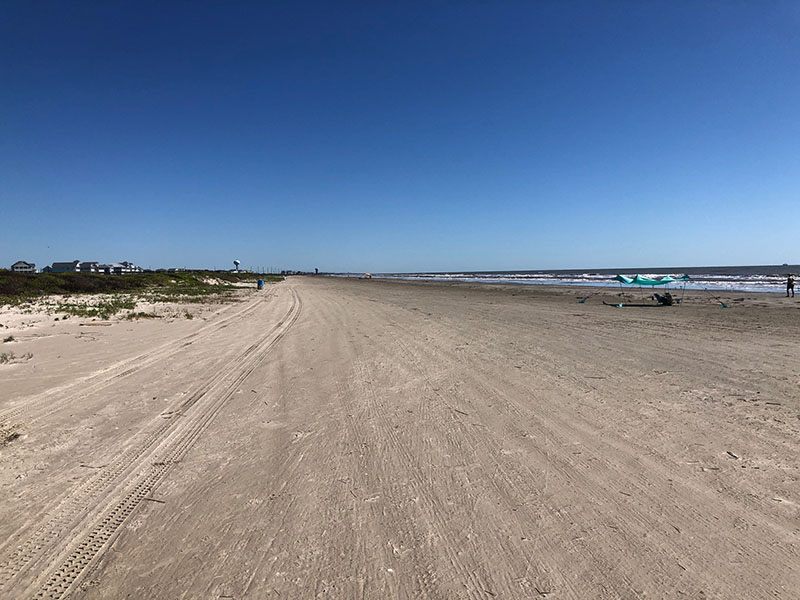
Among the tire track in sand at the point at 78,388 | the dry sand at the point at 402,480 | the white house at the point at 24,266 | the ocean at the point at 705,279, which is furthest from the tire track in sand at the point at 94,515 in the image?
the white house at the point at 24,266

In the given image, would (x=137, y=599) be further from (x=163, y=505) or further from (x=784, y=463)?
(x=784, y=463)

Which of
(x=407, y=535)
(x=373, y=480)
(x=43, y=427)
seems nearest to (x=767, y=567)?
(x=407, y=535)

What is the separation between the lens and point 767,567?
2.35 metres

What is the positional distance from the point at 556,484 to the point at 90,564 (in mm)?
3421

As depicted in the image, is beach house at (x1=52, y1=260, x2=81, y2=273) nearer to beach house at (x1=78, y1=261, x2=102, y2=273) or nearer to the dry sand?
beach house at (x1=78, y1=261, x2=102, y2=273)

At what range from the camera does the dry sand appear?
2.34 meters

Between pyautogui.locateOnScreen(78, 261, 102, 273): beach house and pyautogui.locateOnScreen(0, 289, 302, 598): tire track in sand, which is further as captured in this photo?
pyautogui.locateOnScreen(78, 261, 102, 273): beach house

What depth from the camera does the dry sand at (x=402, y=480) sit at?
234cm

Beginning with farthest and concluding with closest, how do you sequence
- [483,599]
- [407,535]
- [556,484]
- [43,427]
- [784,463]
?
1. [43,427]
2. [784,463]
3. [556,484]
4. [407,535]
5. [483,599]

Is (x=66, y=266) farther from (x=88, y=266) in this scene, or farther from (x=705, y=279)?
(x=705, y=279)

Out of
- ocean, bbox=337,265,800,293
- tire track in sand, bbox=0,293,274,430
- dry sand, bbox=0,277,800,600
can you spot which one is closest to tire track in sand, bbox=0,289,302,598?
dry sand, bbox=0,277,800,600

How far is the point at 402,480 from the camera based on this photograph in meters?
3.40

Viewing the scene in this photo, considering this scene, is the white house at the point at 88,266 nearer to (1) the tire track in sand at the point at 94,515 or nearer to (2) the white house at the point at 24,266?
(2) the white house at the point at 24,266

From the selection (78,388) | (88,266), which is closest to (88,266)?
(88,266)
